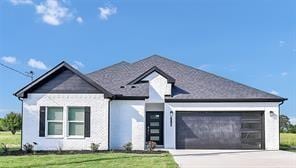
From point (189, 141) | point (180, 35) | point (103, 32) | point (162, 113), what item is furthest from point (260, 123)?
point (103, 32)

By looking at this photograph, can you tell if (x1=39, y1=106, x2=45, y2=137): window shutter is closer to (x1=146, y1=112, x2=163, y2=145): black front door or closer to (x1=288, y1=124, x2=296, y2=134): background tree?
(x1=146, y1=112, x2=163, y2=145): black front door

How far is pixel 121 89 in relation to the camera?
76.5ft

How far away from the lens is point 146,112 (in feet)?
78.7

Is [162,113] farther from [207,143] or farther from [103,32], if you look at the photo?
[103,32]

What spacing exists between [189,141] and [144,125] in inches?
111

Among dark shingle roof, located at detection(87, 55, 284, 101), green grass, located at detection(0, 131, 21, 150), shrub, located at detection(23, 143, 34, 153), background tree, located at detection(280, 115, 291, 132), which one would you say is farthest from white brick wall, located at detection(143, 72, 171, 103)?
background tree, located at detection(280, 115, 291, 132)

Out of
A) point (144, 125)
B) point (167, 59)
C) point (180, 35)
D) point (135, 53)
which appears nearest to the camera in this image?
point (144, 125)

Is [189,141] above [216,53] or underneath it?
underneath

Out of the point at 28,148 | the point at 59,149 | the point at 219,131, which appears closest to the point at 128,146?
the point at 59,149

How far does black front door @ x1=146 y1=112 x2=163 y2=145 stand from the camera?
23922mm

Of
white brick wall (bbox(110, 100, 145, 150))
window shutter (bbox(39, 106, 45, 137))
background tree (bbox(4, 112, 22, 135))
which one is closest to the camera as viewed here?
window shutter (bbox(39, 106, 45, 137))

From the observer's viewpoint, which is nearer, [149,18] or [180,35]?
[149,18]

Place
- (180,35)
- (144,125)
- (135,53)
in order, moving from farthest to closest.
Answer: (135,53)
(180,35)
(144,125)

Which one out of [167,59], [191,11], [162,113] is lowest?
[162,113]
